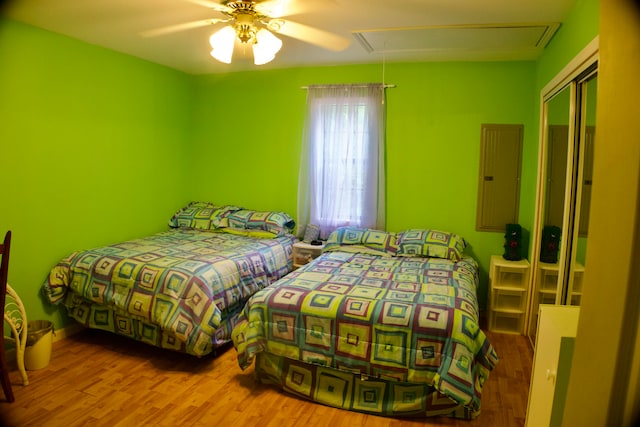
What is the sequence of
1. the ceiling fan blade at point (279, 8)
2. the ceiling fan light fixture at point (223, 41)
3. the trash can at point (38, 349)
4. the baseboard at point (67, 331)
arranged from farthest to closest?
the baseboard at point (67, 331), the trash can at point (38, 349), the ceiling fan light fixture at point (223, 41), the ceiling fan blade at point (279, 8)

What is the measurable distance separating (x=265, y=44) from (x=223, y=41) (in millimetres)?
255

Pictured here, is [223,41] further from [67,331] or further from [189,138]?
[67,331]

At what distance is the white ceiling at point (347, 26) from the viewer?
2.39 m

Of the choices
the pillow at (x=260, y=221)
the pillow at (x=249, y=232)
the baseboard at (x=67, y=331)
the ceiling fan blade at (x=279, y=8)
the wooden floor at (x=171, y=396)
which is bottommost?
the wooden floor at (x=171, y=396)

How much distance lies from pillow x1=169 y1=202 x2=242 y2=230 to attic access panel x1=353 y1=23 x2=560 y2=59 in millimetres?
2245

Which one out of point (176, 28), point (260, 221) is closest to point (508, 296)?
point (260, 221)

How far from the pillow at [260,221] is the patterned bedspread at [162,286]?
550 mm

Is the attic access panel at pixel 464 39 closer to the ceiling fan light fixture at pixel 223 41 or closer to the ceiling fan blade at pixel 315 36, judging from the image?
the ceiling fan blade at pixel 315 36

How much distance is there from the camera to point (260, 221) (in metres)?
4.07

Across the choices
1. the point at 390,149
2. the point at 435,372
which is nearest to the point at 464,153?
the point at 390,149

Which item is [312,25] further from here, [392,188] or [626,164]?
[626,164]

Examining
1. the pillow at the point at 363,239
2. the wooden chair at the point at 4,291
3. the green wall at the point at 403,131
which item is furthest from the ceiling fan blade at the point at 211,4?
the pillow at the point at 363,239

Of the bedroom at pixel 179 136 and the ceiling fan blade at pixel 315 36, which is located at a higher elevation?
the ceiling fan blade at pixel 315 36

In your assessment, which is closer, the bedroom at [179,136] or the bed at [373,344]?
the bed at [373,344]
